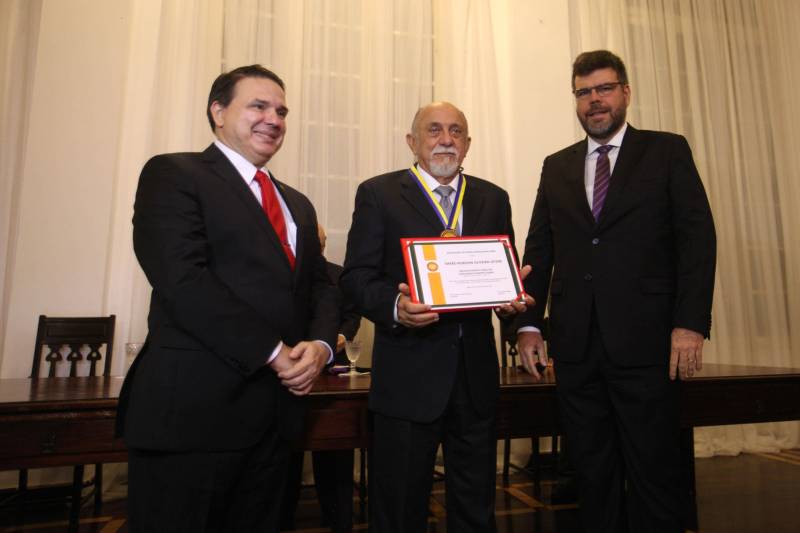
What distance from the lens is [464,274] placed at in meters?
1.65

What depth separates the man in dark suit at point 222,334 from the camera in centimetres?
128

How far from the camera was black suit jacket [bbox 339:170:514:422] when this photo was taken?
5.42 feet

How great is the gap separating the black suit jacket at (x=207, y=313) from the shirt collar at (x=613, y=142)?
1.17m

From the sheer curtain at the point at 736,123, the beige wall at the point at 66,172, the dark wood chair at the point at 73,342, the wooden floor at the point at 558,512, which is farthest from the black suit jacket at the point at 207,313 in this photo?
the sheer curtain at the point at 736,123

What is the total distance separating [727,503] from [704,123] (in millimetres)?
3371

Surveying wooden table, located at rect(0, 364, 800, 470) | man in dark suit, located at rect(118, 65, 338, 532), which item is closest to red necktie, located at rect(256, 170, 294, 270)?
man in dark suit, located at rect(118, 65, 338, 532)

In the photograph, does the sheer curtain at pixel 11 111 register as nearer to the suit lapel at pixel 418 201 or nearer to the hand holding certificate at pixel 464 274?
the suit lapel at pixel 418 201

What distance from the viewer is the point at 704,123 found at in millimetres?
5020

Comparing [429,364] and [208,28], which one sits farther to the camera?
[208,28]

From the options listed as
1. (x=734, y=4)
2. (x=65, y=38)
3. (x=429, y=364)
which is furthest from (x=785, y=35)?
(x=65, y=38)

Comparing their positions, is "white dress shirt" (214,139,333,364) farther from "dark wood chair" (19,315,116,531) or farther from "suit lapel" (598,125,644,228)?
"dark wood chair" (19,315,116,531)

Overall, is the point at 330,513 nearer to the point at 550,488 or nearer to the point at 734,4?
the point at 550,488

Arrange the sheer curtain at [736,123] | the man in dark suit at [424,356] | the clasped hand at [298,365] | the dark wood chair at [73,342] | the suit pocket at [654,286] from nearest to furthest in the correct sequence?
the clasped hand at [298,365], the man in dark suit at [424,356], the suit pocket at [654,286], the dark wood chair at [73,342], the sheer curtain at [736,123]

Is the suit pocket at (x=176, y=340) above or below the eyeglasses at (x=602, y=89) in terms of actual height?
below
